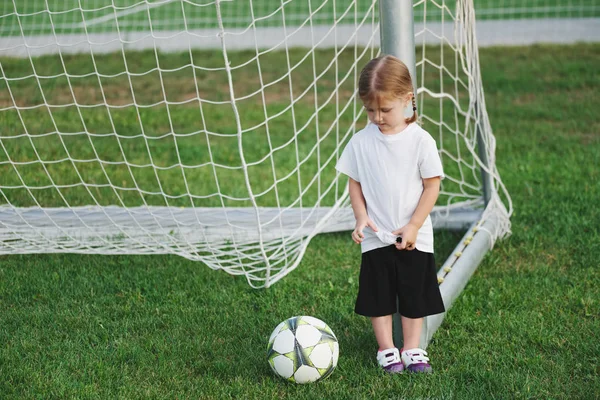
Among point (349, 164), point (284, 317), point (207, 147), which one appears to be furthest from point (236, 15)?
point (349, 164)

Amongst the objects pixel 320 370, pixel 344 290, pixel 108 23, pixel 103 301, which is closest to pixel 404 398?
pixel 320 370

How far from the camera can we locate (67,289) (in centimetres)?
407

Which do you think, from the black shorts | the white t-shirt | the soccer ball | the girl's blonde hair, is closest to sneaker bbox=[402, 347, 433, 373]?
the black shorts

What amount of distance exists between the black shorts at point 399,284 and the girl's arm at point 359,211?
0.48 feet

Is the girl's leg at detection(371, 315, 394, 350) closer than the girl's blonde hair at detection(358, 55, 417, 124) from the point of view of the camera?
No

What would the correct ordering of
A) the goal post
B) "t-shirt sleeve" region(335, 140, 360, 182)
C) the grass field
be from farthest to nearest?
the grass field < the goal post < "t-shirt sleeve" region(335, 140, 360, 182)

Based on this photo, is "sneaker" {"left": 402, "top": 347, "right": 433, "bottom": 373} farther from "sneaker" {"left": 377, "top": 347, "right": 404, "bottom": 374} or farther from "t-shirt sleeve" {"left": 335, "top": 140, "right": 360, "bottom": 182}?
"t-shirt sleeve" {"left": 335, "top": 140, "right": 360, "bottom": 182}

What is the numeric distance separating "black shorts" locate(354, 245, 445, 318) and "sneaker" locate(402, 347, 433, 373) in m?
0.15

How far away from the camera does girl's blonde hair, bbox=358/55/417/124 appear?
9.21 ft

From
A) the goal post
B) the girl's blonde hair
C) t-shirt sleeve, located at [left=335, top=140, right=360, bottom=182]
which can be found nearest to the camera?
the girl's blonde hair

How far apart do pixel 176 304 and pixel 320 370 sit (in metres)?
1.12

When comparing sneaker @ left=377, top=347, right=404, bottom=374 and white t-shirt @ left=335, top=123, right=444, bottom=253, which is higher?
white t-shirt @ left=335, top=123, right=444, bottom=253

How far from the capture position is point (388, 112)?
9.44ft

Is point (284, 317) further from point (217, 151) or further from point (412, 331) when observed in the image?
point (217, 151)
